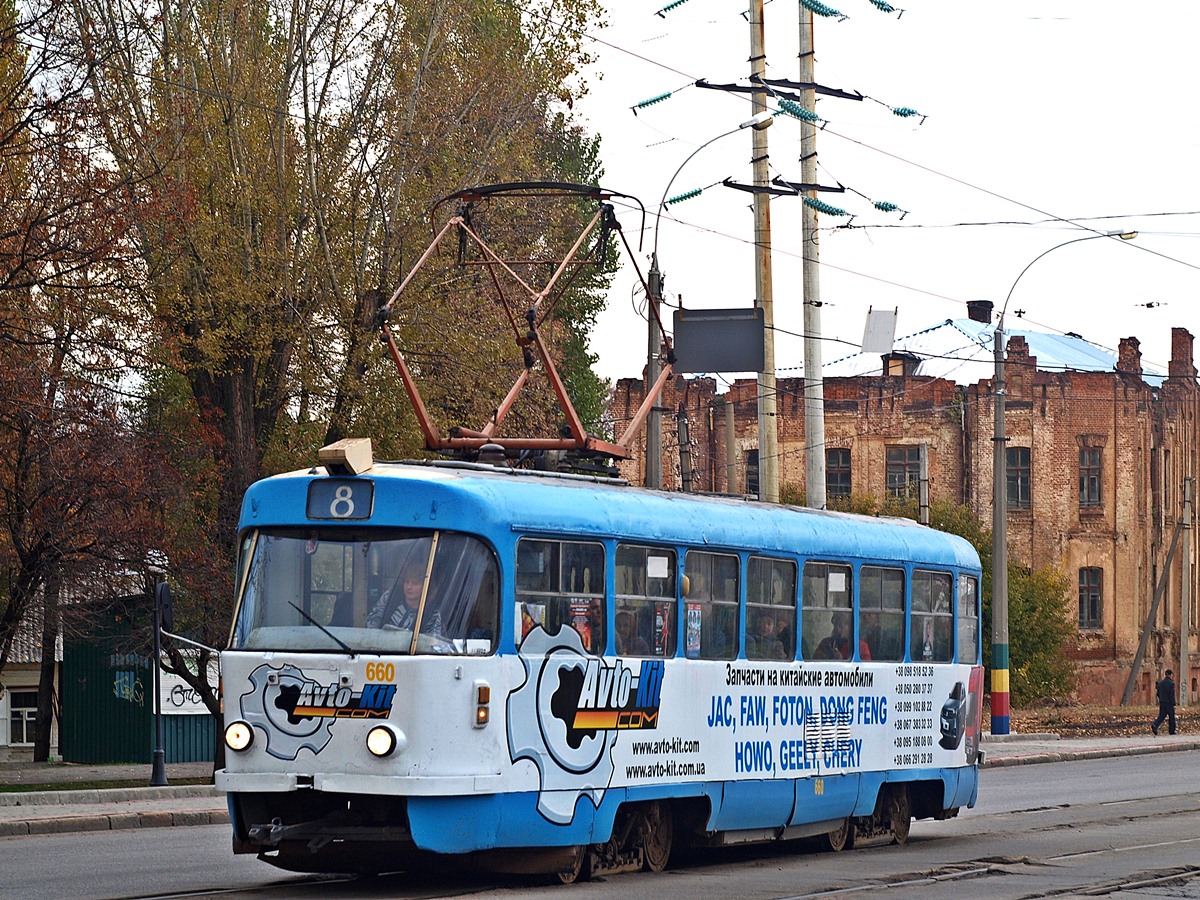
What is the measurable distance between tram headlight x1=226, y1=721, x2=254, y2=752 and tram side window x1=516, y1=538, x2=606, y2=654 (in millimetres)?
1814

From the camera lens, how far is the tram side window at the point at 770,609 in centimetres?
1451

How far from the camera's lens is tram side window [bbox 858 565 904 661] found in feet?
53.0

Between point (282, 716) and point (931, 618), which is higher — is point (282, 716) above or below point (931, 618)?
below

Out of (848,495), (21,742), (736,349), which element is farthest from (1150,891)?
(848,495)

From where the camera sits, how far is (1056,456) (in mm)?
62656

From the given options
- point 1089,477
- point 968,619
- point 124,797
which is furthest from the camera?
point 1089,477

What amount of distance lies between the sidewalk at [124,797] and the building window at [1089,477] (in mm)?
27092

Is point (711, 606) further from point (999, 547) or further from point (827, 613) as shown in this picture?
point (999, 547)

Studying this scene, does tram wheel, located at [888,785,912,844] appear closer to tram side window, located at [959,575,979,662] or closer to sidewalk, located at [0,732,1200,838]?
tram side window, located at [959,575,979,662]

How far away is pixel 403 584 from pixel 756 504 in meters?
4.21

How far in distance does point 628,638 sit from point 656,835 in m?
1.58

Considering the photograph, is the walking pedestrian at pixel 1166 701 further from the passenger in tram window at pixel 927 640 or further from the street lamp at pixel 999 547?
the passenger in tram window at pixel 927 640

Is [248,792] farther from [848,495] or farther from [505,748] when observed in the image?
[848,495]

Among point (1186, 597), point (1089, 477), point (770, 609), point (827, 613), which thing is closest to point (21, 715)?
point (1089, 477)
